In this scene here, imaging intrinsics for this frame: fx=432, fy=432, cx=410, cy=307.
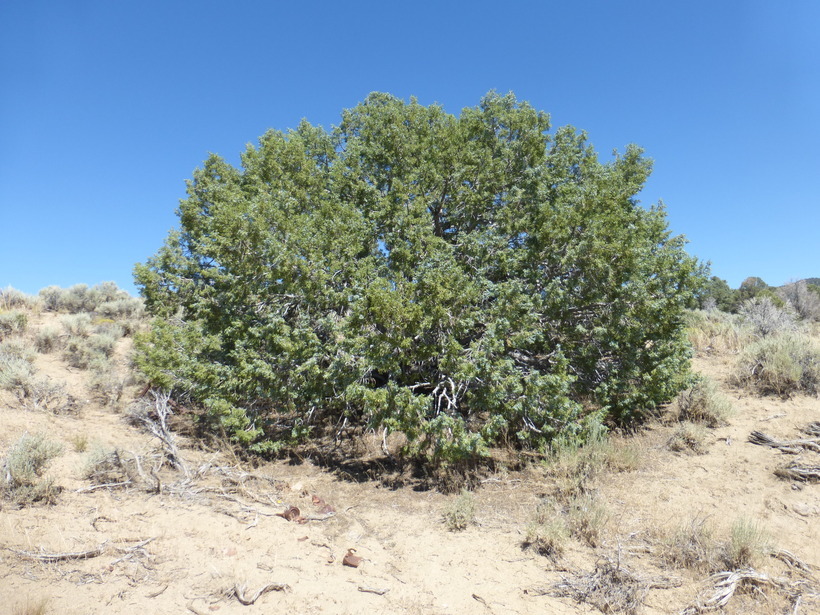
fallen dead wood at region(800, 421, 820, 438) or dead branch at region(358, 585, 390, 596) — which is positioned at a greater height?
fallen dead wood at region(800, 421, 820, 438)

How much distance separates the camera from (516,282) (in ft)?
19.9

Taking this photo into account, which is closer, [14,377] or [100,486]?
[100,486]

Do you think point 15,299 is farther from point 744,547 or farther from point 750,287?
point 750,287

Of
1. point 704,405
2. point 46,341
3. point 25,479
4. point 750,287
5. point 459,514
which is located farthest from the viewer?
point 750,287

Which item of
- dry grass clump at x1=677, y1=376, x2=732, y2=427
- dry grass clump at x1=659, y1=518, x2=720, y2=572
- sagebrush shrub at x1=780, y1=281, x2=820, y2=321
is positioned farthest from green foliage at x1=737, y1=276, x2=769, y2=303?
dry grass clump at x1=659, y1=518, x2=720, y2=572

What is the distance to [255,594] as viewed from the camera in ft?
11.8

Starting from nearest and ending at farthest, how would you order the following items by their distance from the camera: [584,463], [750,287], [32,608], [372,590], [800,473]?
1. [32,608]
2. [372,590]
3. [800,473]
4. [584,463]
5. [750,287]

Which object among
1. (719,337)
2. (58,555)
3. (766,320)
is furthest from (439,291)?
(766,320)

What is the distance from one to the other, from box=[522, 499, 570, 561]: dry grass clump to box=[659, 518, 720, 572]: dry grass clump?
0.94 m

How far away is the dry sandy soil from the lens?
360 centimetres

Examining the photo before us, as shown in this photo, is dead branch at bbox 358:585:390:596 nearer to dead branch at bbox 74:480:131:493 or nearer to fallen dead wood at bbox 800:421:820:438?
dead branch at bbox 74:480:131:493

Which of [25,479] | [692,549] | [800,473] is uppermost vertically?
[25,479]

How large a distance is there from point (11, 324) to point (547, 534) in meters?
16.1

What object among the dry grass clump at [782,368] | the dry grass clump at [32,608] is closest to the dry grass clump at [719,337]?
→ the dry grass clump at [782,368]
